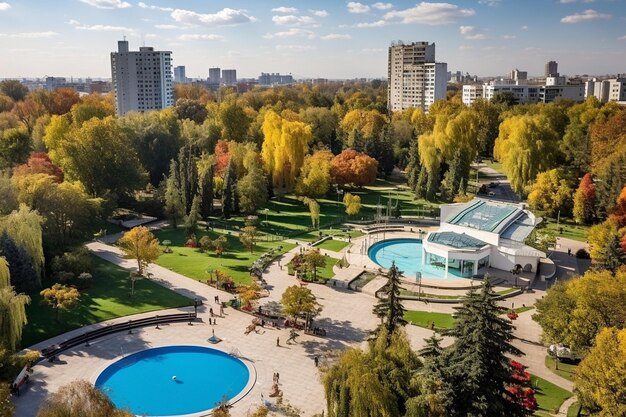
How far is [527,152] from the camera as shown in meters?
57.6

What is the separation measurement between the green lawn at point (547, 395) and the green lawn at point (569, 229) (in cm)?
2648

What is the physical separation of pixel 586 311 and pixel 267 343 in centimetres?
1638

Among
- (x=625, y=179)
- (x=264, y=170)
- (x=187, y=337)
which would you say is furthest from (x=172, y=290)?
(x=625, y=179)

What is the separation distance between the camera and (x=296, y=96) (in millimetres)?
120375

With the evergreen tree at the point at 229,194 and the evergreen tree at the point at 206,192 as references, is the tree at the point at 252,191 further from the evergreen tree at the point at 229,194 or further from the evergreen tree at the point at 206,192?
the evergreen tree at the point at 206,192

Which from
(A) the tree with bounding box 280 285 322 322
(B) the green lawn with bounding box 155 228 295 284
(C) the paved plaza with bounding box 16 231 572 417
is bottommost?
(C) the paved plaza with bounding box 16 231 572 417

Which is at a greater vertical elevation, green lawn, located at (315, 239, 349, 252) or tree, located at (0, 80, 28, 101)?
tree, located at (0, 80, 28, 101)

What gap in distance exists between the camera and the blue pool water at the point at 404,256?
41425mm

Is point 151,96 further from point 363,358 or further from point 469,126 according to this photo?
point 363,358

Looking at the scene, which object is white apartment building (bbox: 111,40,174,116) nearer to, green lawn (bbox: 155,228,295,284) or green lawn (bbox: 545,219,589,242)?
green lawn (bbox: 155,228,295,284)

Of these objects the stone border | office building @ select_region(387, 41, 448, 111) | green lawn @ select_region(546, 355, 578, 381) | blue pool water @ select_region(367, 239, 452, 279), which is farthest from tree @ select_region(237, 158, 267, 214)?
office building @ select_region(387, 41, 448, 111)

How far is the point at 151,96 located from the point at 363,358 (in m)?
113

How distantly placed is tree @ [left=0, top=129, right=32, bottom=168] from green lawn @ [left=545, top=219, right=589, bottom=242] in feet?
191

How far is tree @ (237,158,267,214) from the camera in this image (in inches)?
2085
